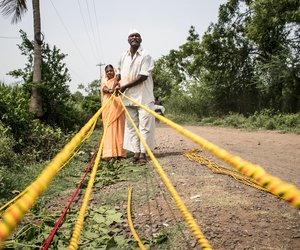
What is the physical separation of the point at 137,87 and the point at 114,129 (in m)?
0.74

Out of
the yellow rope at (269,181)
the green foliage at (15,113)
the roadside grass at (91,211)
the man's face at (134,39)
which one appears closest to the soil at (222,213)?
the roadside grass at (91,211)

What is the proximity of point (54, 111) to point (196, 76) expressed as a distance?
1209 centimetres

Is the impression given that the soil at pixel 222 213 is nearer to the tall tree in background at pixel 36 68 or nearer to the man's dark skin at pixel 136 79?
the man's dark skin at pixel 136 79

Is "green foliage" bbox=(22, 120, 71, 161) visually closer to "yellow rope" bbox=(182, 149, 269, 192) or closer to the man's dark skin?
the man's dark skin

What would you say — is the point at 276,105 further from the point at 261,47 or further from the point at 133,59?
the point at 133,59

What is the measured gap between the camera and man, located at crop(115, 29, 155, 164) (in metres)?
4.50

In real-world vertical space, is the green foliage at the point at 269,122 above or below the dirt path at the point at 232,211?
below

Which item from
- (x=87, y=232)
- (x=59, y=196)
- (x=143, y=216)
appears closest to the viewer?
(x=87, y=232)

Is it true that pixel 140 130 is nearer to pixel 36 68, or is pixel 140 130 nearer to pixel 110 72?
pixel 110 72

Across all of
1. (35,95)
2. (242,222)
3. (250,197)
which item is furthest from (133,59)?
(35,95)

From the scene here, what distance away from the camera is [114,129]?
487cm

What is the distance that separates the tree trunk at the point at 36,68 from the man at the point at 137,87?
3.20 metres

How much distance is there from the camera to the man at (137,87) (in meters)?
4.50

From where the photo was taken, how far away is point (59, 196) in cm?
320
